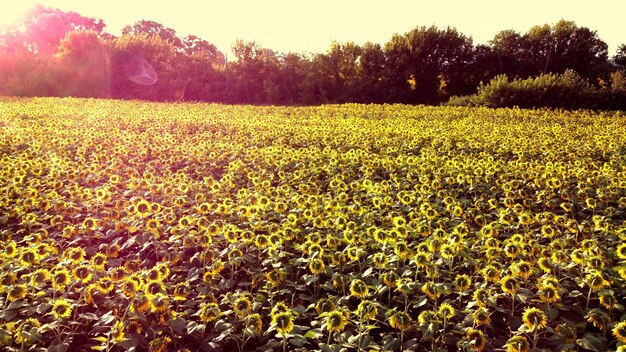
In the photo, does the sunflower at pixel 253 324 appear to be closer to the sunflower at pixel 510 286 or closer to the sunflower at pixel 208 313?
the sunflower at pixel 208 313

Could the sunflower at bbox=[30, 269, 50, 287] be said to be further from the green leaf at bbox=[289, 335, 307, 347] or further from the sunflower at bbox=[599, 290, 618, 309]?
the sunflower at bbox=[599, 290, 618, 309]

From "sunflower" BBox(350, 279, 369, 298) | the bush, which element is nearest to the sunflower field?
"sunflower" BBox(350, 279, 369, 298)

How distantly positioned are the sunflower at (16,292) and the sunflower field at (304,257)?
0.9 inches

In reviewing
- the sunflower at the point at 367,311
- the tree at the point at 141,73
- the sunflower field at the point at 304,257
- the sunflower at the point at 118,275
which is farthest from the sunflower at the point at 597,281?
the tree at the point at 141,73

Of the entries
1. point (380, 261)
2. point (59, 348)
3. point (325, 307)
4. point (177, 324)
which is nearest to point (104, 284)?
point (59, 348)

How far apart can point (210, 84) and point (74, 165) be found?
34049 mm

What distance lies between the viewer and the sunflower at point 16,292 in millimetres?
3171

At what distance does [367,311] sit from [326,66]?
39.1 m

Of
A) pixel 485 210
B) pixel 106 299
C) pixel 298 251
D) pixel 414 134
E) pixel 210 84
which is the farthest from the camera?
pixel 210 84

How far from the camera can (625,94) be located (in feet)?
87.3

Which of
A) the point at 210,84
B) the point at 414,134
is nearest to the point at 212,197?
the point at 414,134

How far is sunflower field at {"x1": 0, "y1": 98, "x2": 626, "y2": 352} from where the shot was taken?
323 centimetres

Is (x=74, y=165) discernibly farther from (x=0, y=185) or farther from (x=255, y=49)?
(x=255, y=49)

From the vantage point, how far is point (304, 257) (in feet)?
15.8
